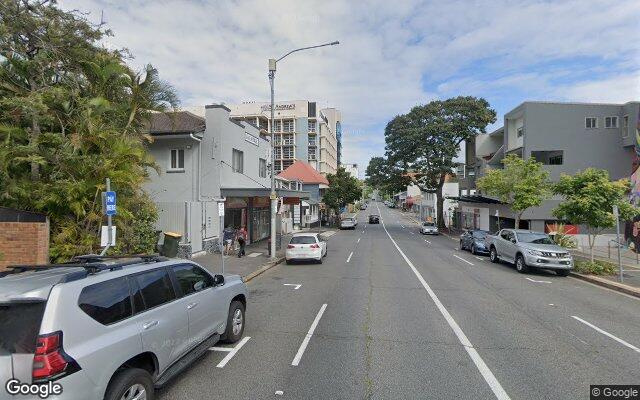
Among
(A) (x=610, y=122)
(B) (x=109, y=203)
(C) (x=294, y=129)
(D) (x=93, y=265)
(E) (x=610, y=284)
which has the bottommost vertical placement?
(E) (x=610, y=284)

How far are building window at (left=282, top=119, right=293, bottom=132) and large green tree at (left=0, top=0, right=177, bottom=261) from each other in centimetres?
7261

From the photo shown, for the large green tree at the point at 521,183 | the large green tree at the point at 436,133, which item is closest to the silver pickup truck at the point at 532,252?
the large green tree at the point at 521,183

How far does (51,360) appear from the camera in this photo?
337 centimetres

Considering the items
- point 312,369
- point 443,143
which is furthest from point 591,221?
point 443,143

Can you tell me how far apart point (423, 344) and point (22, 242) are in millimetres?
10558

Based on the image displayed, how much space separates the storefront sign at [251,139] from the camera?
2332 centimetres

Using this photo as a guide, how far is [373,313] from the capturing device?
29.1 ft

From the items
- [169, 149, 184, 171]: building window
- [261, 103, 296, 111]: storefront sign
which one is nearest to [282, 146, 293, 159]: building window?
[261, 103, 296, 111]: storefront sign

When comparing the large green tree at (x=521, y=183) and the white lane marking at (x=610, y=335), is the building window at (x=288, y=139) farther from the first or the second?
the white lane marking at (x=610, y=335)

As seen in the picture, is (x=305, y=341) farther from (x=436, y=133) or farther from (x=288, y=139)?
(x=288, y=139)

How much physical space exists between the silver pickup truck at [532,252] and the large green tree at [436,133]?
2760 centimetres

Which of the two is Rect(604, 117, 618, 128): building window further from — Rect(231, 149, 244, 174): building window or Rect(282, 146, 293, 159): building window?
Rect(282, 146, 293, 159): building window

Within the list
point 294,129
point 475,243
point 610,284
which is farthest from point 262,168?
point 294,129

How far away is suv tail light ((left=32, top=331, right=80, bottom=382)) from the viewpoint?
3.32 metres
